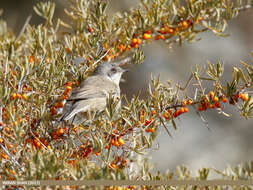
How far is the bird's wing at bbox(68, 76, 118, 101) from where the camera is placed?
355 centimetres

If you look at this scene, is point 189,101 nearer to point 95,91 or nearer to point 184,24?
point 184,24

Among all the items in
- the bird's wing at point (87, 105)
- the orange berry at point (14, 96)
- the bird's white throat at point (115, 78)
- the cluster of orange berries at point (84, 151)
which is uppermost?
the bird's white throat at point (115, 78)

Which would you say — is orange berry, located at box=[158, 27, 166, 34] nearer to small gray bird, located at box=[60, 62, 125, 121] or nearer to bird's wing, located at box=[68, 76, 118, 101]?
small gray bird, located at box=[60, 62, 125, 121]

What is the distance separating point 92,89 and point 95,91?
2.0 inches

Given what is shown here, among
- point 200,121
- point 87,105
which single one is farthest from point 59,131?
point 200,121

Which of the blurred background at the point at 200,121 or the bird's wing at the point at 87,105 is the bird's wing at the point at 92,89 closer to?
the bird's wing at the point at 87,105

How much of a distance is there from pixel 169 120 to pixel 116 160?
0.39 m

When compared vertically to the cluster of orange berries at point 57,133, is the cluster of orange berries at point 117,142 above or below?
below

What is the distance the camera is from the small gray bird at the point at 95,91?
3.50 metres

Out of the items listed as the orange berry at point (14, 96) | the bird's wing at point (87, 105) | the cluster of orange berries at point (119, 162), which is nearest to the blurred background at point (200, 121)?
the bird's wing at point (87, 105)

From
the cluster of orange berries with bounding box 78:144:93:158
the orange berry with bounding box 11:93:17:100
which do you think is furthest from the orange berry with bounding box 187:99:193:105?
the orange berry with bounding box 11:93:17:100

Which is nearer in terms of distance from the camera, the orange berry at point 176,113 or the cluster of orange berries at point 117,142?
the cluster of orange berries at point 117,142

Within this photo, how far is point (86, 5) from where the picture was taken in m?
2.81

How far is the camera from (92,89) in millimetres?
3990
